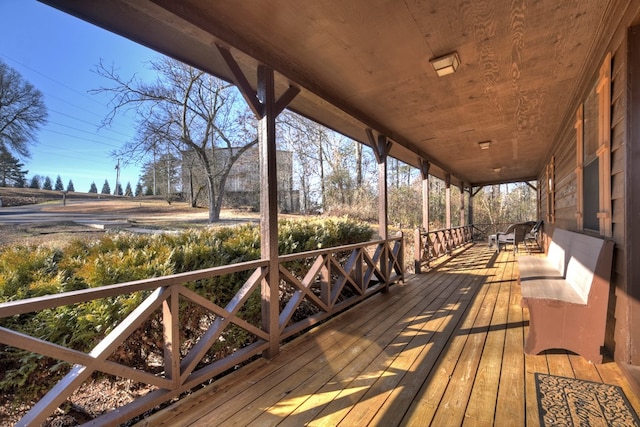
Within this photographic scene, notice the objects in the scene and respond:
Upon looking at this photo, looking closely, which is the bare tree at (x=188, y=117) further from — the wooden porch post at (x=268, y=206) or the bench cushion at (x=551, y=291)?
the bench cushion at (x=551, y=291)

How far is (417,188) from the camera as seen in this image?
1681cm

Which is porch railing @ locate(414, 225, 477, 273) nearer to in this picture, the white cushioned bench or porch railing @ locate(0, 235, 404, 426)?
the white cushioned bench

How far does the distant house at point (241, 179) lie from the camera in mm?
13648

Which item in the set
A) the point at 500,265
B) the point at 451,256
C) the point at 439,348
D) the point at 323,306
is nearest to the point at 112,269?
the point at 323,306

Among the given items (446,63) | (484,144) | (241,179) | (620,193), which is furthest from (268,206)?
(241,179)

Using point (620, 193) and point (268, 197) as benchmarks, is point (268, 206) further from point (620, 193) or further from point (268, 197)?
point (620, 193)

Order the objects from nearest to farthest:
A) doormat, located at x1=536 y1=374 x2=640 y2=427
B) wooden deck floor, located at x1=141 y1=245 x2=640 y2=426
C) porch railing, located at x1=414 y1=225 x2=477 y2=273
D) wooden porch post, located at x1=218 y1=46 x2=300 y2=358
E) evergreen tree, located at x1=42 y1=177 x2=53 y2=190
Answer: doormat, located at x1=536 y1=374 x2=640 y2=427 < wooden deck floor, located at x1=141 y1=245 x2=640 y2=426 < wooden porch post, located at x1=218 y1=46 x2=300 y2=358 < porch railing, located at x1=414 y1=225 x2=477 y2=273 < evergreen tree, located at x1=42 y1=177 x2=53 y2=190

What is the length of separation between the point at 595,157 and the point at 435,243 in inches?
186

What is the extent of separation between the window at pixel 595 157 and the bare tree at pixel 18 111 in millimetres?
12200

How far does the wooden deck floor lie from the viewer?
168 centimetres

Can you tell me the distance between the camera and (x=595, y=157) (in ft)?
8.93

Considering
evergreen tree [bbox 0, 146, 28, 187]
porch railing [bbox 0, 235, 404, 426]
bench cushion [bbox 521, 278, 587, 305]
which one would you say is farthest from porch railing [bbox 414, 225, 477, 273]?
evergreen tree [bbox 0, 146, 28, 187]

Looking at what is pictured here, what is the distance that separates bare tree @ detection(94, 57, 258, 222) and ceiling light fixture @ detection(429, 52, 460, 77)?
31.6 feet

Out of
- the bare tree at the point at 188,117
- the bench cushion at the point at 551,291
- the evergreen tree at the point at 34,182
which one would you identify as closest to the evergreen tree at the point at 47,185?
the evergreen tree at the point at 34,182
